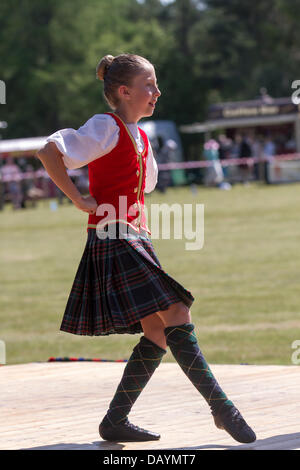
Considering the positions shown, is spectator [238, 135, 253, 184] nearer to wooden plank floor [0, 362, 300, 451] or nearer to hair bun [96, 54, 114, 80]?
wooden plank floor [0, 362, 300, 451]

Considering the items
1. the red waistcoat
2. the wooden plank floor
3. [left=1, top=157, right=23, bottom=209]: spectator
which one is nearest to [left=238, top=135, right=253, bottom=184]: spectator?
[left=1, top=157, right=23, bottom=209]: spectator

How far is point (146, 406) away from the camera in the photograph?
5.03 m

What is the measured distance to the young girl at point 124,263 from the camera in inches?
159

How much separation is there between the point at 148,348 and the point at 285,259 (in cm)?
1044

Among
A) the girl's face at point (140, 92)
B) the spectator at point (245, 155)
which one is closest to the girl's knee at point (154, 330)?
the girl's face at point (140, 92)

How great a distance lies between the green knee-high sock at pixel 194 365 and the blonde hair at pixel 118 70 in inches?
40.1

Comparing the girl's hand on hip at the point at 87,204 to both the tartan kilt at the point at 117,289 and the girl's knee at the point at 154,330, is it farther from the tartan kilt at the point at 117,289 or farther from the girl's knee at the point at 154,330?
the girl's knee at the point at 154,330

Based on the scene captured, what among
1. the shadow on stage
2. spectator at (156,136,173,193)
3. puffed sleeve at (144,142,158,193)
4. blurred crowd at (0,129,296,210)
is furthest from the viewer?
spectator at (156,136,173,193)

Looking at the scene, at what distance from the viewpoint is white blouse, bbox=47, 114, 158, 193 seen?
401 cm

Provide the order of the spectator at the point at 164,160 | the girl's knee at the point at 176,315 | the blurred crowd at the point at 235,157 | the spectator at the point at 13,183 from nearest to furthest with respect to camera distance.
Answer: the girl's knee at the point at 176,315
the spectator at the point at 13,183
the spectator at the point at 164,160
the blurred crowd at the point at 235,157

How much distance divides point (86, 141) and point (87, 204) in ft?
0.85

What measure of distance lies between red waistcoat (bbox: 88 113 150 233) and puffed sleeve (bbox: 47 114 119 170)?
0.05 m

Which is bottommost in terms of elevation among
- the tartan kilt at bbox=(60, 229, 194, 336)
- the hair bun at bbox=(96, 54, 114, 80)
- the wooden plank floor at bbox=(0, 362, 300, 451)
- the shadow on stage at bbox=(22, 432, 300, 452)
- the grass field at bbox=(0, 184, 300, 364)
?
the grass field at bbox=(0, 184, 300, 364)

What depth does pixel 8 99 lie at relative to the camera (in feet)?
203
